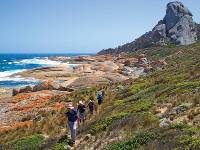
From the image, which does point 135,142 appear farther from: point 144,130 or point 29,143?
point 29,143

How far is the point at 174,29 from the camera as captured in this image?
162000 millimetres

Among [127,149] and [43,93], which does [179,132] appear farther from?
[43,93]

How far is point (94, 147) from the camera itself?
18.5 m

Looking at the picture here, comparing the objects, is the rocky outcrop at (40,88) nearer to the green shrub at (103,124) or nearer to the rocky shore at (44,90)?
the rocky shore at (44,90)

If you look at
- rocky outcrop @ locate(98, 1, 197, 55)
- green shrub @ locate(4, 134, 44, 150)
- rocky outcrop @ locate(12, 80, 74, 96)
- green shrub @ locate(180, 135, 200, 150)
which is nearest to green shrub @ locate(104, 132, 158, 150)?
green shrub @ locate(180, 135, 200, 150)

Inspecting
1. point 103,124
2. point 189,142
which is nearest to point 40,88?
point 103,124

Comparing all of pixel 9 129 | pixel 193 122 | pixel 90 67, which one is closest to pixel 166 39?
pixel 90 67

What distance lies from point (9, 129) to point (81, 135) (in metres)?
9.97

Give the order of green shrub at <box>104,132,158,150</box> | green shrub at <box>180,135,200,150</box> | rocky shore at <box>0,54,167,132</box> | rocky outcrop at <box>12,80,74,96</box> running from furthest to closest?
rocky outcrop at <box>12,80,74,96</box> < rocky shore at <box>0,54,167,132</box> < green shrub at <box>104,132,158,150</box> < green shrub at <box>180,135,200,150</box>

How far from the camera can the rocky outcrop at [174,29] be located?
156 m

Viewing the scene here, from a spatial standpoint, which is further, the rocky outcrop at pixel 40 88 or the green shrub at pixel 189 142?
the rocky outcrop at pixel 40 88

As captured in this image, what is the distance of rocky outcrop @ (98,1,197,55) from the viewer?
512 feet

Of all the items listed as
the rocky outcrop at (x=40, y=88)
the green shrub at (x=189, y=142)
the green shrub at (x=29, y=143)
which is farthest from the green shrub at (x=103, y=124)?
the rocky outcrop at (x=40, y=88)

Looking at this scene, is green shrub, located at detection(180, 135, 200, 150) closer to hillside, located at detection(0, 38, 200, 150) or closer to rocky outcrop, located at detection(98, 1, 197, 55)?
hillside, located at detection(0, 38, 200, 150)
